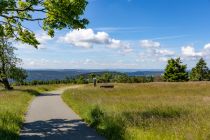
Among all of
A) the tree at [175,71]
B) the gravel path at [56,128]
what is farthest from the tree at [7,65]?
the tree at [175,71]

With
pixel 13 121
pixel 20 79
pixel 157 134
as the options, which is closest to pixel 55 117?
pixel 13 121

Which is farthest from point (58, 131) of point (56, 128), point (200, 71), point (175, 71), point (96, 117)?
point (200, 71)

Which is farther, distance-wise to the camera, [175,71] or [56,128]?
[175,71]

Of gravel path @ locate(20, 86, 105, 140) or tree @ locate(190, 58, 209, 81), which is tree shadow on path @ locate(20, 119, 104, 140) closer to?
gravel path @ locate(20, 86, 105, 140)

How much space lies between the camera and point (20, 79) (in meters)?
49.8

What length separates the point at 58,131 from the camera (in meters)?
14.6

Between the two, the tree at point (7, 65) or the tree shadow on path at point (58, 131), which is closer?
the tree shadow on path at point (58, 131)

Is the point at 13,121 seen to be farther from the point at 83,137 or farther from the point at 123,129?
the point at 123,129

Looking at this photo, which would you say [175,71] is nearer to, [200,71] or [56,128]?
[200,71]

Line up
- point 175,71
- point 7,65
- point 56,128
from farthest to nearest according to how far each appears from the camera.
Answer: point 175,71 < point 7,65 < point 56,128

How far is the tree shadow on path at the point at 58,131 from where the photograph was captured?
13.1 metres

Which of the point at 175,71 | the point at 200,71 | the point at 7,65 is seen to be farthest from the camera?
the point at 200,71

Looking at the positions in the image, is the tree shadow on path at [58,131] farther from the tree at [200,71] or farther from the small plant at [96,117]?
the tree at [200,71]

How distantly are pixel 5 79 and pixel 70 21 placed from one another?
112 feet
